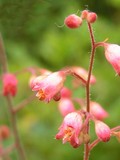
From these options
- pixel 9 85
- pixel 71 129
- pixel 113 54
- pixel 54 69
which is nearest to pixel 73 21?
pixel 113 54

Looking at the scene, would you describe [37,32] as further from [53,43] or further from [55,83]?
[55,83]

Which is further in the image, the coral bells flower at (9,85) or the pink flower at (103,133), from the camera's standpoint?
the coral bells flower at (9,85)

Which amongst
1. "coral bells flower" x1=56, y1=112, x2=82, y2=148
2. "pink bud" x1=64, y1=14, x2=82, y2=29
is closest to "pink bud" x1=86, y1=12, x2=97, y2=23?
"pink bud" x1=64, y1=14, x2=82, y2=29

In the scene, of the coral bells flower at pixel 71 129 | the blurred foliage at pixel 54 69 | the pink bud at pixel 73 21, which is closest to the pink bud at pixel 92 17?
the pink bud at pixel 73 21

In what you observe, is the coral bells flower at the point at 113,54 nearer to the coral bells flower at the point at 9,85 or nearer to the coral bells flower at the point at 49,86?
the coral bells flower at the point at 49,86

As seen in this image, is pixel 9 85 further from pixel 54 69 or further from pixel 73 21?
pixel 54 69

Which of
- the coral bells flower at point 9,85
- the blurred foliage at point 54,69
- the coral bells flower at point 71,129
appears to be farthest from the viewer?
the blurred foliage at point 54,69
